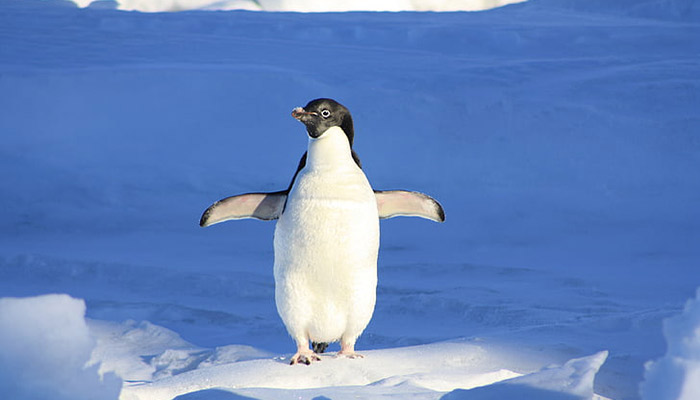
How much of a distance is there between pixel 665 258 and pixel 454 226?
4.30ft

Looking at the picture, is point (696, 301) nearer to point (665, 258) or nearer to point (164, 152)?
point (665, 258)

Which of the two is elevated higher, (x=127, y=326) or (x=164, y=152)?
(x=164, y=152)

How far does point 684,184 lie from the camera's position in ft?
22.6

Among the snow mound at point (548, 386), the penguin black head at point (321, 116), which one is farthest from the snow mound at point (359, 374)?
the penguin black head at point (321, 116)

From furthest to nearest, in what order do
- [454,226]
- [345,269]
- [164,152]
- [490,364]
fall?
[164,152] < [454,226] < [490,364] < [345,269]

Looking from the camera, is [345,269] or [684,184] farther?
[684,184]

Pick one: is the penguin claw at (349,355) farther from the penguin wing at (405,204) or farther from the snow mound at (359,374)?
the penguin wing at (405,204)

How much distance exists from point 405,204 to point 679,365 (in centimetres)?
99

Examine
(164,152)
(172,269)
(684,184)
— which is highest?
(164,152)

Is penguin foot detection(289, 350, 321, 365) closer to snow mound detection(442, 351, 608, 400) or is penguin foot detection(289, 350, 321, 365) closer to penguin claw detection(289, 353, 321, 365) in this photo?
penguin claw detection(289, 353, 321, 365)

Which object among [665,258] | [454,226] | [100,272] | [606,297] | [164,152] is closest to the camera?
[606,297]

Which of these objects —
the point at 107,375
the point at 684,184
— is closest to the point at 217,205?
the point at 107,375

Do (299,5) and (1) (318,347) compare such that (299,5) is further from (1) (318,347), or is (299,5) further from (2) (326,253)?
(2) (326,253)

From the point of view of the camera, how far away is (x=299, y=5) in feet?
46.1
